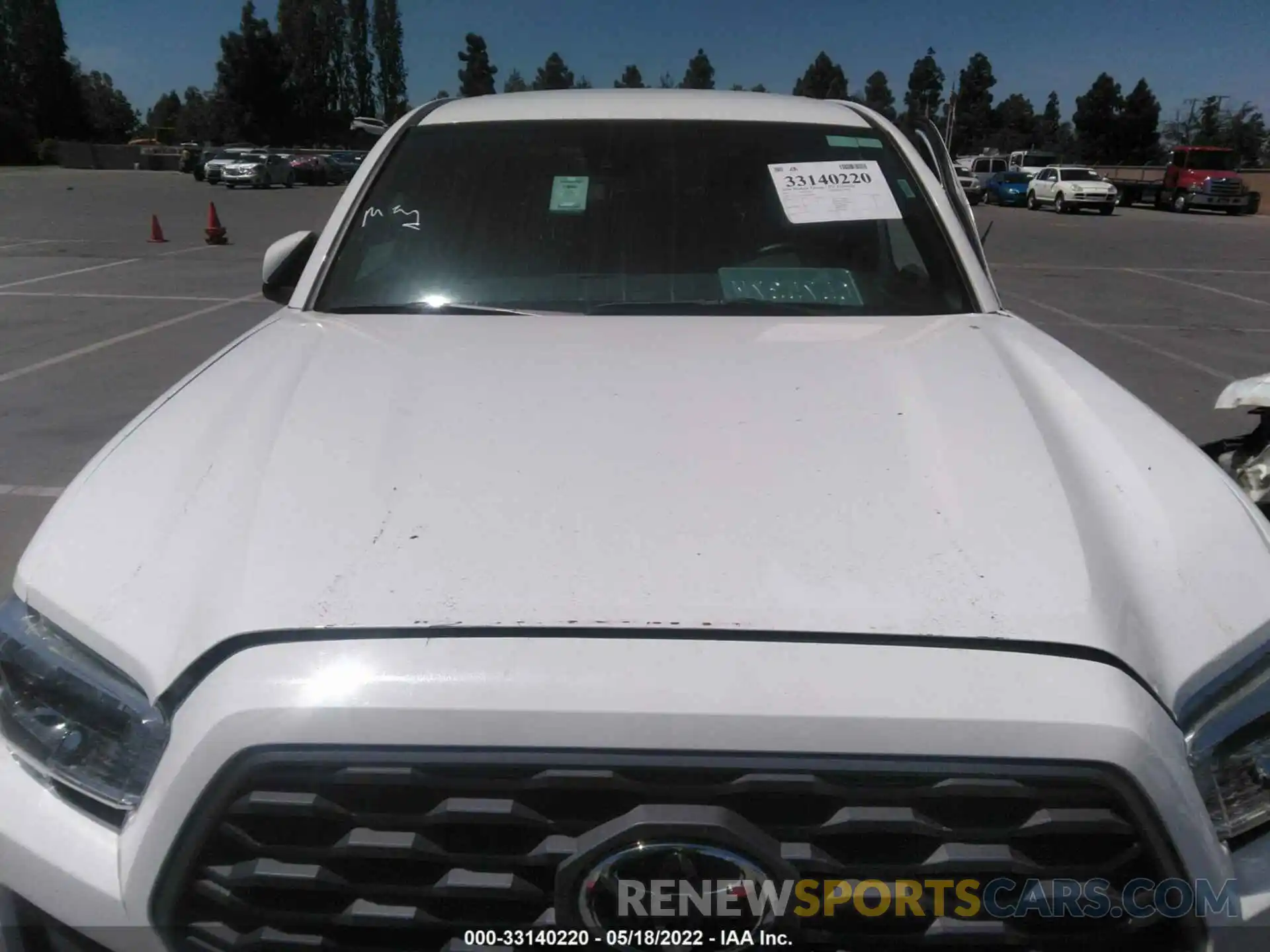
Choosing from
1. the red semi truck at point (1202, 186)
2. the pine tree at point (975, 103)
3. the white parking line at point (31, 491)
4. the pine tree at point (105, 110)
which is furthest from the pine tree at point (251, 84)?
the white parking line at point (31, 491)

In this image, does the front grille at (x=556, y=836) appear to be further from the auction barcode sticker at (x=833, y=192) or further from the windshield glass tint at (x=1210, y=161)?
the windshield glass tint at (x=1210, y=161)

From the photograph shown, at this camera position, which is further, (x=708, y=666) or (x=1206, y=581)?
(x=1206, y=581)

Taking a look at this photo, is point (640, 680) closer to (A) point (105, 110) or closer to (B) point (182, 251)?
(B) point (182, 251)

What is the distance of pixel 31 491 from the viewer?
16.4ft

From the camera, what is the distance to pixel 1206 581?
1.51m

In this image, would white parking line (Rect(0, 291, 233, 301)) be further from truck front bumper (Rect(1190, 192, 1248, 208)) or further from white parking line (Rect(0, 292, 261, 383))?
truck front bumper (Rect(1190, 192, 1248, 208))

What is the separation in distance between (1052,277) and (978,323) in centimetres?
1330

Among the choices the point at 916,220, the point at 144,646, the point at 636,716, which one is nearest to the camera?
the point at 636,716

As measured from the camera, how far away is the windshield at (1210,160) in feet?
118

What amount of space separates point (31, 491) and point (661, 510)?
14.7 feet

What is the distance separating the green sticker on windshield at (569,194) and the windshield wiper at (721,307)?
1.23 feet

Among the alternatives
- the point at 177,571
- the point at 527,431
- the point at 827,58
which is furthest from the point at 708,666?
the point at 827,58

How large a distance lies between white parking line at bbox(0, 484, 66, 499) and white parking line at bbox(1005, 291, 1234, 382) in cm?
774

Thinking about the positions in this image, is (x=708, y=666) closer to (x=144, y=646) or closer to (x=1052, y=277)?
(x=144, y=646)
